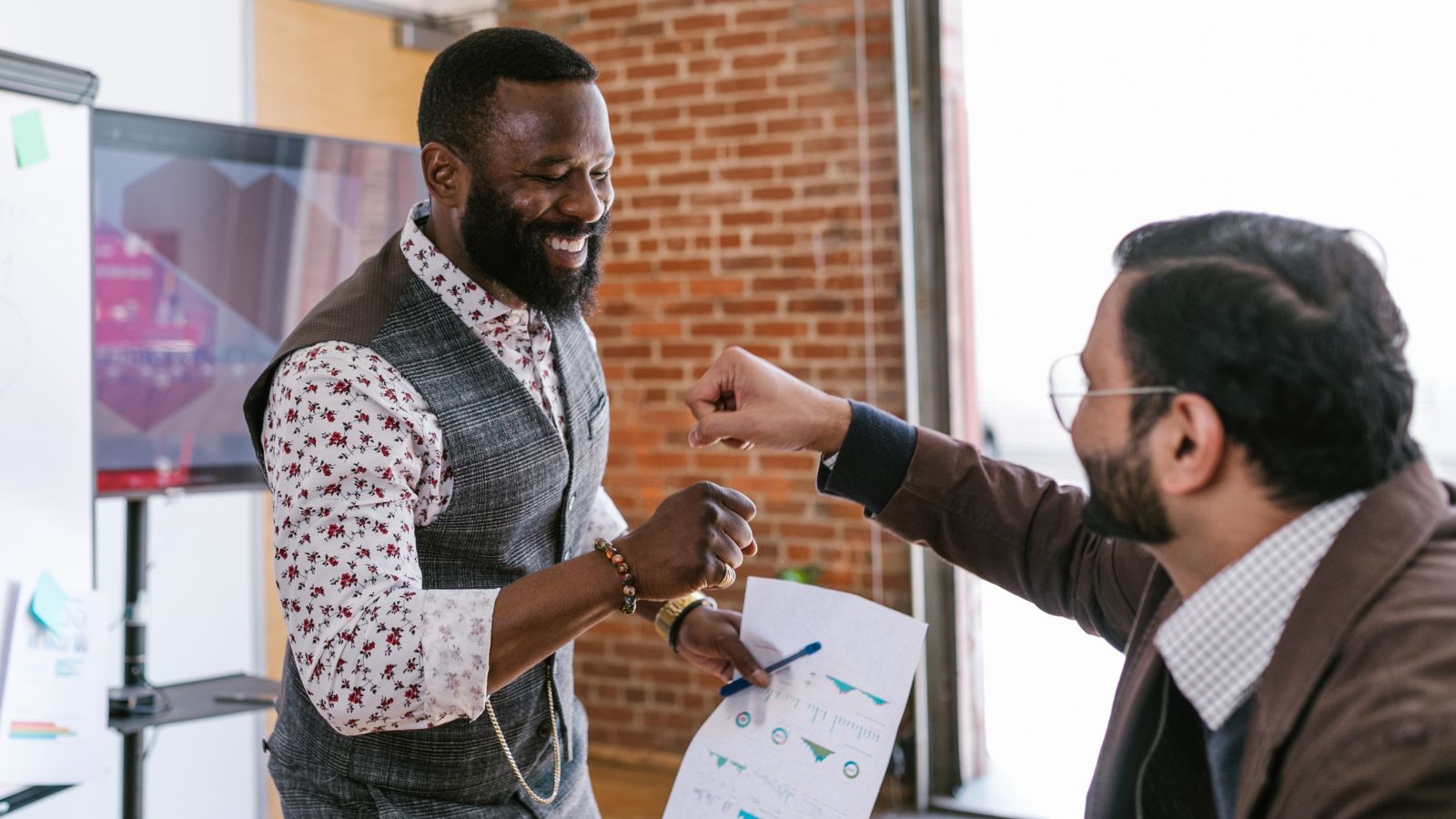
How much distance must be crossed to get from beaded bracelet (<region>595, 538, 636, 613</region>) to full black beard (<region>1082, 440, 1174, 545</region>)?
1.57 ft

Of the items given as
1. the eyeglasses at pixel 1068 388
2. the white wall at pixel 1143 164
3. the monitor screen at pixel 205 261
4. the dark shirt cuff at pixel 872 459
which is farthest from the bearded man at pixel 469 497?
the white wall at pixel 1143 164

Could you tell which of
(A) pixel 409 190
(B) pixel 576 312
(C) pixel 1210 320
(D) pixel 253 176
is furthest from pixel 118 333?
(C) pixel 1210 320

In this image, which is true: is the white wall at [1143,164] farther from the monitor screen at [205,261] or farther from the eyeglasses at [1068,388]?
the eyeglasses at [1068,388]

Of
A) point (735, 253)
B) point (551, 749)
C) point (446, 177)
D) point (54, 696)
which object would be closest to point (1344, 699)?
point (551, 749)

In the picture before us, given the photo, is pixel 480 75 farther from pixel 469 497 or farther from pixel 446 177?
pixel 469 497

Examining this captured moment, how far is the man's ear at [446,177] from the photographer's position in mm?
1598

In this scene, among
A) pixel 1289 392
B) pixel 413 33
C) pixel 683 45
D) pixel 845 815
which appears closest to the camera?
pixel 1289 392

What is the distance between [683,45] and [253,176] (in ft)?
5.39

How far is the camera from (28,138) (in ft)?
7.47

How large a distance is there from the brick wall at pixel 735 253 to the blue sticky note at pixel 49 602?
222 centimetres

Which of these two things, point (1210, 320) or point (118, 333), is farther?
point (118, 333)

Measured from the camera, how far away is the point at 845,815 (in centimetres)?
138

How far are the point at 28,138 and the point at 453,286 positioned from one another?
1.23 meters

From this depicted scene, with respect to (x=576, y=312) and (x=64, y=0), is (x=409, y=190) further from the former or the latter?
(x=576, y=312)
